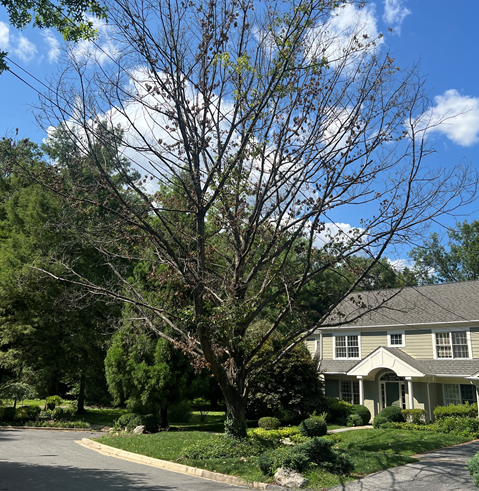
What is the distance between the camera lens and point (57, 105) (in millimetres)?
10141

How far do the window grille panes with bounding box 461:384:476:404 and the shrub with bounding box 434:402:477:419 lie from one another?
4.38 ft

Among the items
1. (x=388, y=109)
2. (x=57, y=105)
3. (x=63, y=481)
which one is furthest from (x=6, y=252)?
(x=388, y=109)

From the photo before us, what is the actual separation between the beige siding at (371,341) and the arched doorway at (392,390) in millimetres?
1613

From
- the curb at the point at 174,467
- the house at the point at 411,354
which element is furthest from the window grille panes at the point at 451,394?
the curb at the point at 174,467

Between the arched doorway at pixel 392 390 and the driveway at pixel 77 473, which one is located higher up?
the arched doorway at pixel 392 390

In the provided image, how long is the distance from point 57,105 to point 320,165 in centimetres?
663

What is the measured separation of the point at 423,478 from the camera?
30.2 ft

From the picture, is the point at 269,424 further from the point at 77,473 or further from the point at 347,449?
the point at 77,473

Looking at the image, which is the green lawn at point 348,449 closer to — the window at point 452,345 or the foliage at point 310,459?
the foliage at point 310,459

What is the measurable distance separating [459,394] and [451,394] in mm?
442

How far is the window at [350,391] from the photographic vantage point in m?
24.8

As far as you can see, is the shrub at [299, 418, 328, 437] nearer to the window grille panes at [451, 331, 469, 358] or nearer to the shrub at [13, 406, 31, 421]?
the window grille panes at [451, 331, 469, 358]

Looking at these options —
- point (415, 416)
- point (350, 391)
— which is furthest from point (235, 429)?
point (350, 391)

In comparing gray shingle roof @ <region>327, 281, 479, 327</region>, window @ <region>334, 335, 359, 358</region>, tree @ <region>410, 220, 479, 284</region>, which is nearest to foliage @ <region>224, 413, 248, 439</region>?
gray shingle roof @ <region>327, 281, 479, 327</region>
